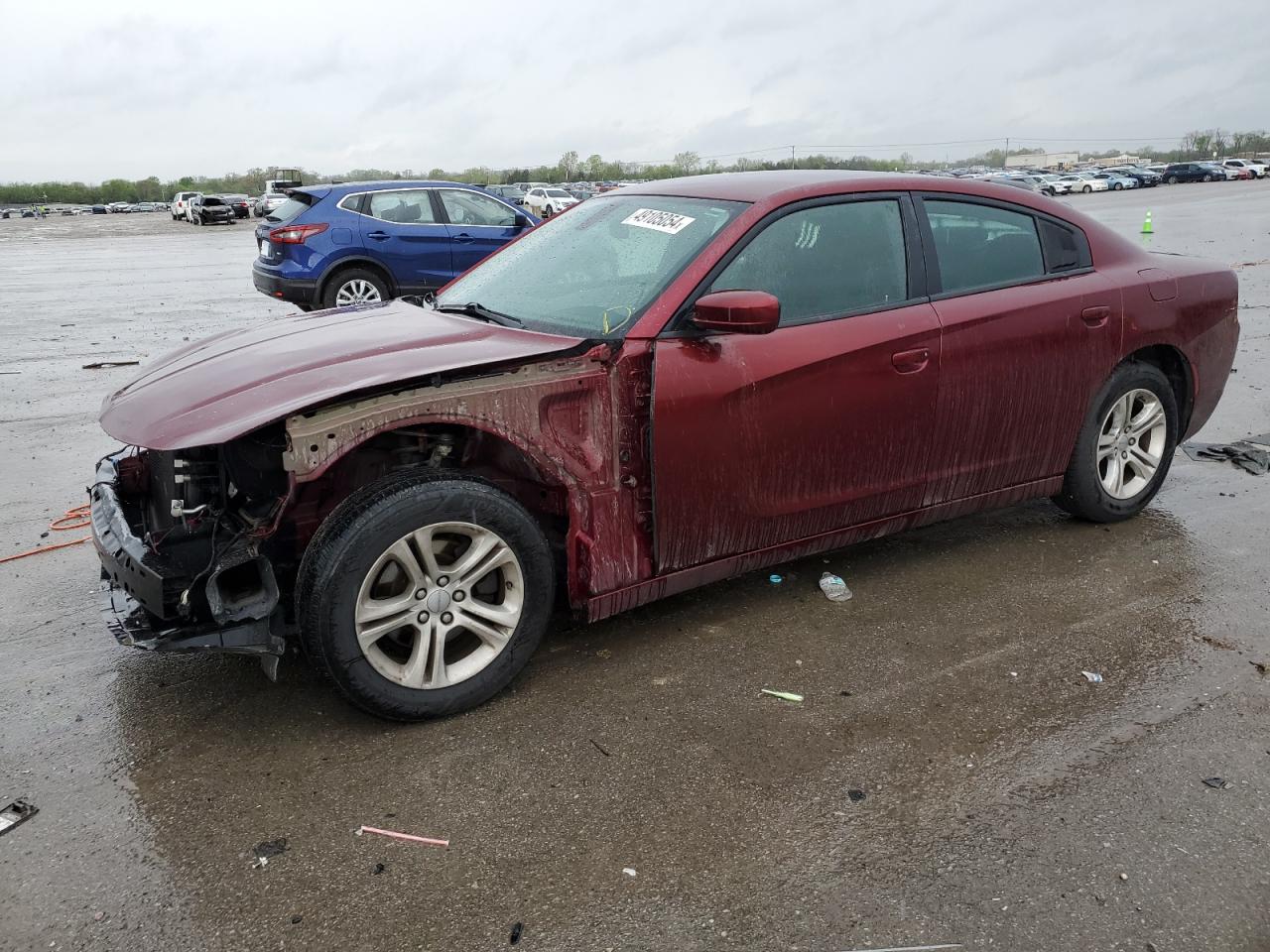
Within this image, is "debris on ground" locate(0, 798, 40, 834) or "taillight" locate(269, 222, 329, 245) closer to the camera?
"debris on ground" locate(0, 798, 40, 834)

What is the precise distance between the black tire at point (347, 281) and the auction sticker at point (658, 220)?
7.74m

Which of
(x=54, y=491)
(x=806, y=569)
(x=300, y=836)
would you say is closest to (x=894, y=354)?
(x=806, y=569)

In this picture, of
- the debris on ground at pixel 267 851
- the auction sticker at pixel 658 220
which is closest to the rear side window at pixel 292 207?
the auction sticker at pixel 658 220

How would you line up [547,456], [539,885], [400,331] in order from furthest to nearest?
[400,331]
[547,456]
[539,885]

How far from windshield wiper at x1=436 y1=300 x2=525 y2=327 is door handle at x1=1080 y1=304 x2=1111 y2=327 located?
8.07 feet

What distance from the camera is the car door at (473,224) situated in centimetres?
1200

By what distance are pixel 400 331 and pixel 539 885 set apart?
1.95m

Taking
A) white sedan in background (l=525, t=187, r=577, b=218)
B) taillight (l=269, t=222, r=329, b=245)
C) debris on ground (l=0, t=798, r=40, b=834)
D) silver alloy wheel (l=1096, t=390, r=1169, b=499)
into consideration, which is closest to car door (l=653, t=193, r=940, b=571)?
silver alloy wheel (l=1096, t=390, r=1169, b=499)

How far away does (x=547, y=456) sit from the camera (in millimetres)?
3260

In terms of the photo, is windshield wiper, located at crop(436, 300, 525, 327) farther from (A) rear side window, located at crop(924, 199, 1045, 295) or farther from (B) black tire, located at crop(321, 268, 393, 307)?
(B) black tire, located at crop(321, 268, 393, 307)

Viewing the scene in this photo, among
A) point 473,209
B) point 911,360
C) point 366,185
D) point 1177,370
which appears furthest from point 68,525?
point 473,209

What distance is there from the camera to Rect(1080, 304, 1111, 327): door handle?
438cm

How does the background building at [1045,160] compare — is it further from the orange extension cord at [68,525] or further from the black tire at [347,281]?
the orange extension cord at [68,525]

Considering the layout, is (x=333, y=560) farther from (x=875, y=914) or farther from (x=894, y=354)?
(x=894, y=354)
